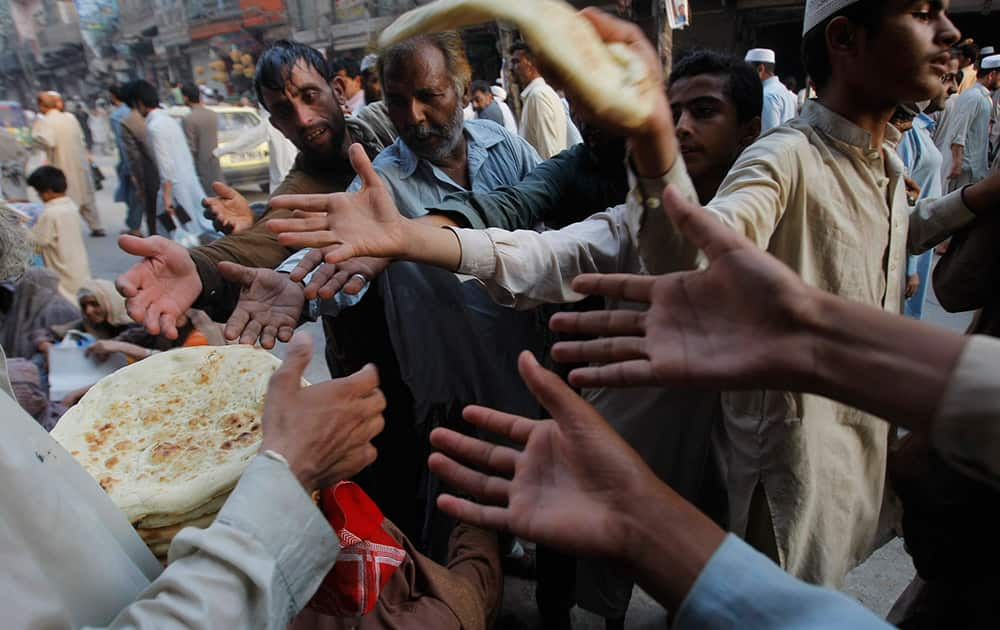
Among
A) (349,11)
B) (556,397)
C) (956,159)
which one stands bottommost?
(956,159)

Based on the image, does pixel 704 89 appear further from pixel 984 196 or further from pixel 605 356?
pixel 605 356

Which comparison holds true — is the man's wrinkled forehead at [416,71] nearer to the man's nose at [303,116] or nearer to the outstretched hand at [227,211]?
the man's nose at [303,116]

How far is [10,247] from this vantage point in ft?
4.84

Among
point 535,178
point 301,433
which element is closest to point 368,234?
point 301,433

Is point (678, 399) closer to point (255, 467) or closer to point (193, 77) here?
point (255, 467)

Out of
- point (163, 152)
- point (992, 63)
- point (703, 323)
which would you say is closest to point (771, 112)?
point (992, 63)

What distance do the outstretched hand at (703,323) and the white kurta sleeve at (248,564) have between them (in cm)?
52

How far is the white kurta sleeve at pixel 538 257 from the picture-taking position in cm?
154

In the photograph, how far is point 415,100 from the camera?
7.38ft

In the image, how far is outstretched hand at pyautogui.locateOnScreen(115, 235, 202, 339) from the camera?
1.63m

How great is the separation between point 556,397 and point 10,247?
4.75ft

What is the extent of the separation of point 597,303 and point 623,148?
1.81 feet

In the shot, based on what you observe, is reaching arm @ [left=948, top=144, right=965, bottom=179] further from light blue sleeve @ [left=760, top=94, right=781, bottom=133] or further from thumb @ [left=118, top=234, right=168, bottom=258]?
thumb @ [left=118, top=234, right=168, bottom=258]

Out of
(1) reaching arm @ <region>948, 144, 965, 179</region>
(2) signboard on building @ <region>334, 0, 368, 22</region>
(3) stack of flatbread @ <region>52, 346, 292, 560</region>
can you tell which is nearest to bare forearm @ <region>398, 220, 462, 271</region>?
(3) stack of flatbread @ <region>52, 346, 292, 560</region>
